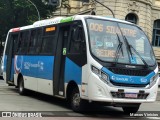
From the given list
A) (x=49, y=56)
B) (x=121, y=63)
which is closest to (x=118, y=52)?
(x=121, y=63)

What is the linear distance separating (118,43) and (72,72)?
63.9 inches

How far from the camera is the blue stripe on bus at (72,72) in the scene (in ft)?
37.8

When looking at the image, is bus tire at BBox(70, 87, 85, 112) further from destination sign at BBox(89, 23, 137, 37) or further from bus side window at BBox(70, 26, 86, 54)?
destination sign at BBox(89, 23, 137, 37)

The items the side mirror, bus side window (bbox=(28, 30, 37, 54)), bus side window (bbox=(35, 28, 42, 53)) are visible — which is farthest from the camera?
bus side window (bbox=(28, 30, 37, 54))

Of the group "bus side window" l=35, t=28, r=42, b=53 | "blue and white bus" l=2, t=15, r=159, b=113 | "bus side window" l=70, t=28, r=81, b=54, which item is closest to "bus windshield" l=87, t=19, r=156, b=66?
"blue and white bus" l=2, t=15, r=159, b=113

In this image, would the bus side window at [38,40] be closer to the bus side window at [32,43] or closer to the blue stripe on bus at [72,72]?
the bus side window at [32,43]

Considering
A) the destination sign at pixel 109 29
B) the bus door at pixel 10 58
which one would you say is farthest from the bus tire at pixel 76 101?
the bus door at pixel 10 58

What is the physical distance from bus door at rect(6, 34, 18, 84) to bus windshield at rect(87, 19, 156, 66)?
22.8 feet

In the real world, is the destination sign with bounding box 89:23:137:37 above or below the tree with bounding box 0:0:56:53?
below

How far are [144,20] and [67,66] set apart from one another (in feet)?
101

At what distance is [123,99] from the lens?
10844 mm

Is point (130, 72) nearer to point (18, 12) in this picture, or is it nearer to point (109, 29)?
point (109, 29)

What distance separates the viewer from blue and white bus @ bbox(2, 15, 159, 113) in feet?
35.5

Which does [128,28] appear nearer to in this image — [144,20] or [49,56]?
[49,56]
